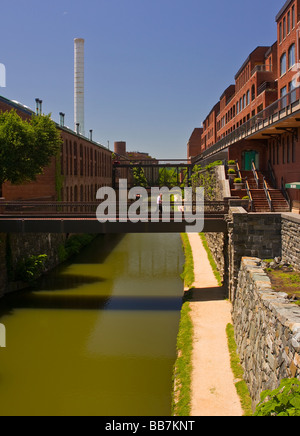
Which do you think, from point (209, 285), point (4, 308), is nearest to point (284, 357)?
point (209, 285)

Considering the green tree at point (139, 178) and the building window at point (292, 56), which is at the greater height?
the building window at point (292, 56)

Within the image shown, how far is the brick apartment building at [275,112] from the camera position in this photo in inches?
942

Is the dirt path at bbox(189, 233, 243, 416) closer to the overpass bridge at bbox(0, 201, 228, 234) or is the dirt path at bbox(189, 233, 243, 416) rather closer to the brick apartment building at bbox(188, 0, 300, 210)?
the overpass bridge at bbox(0, 201, 228, 234)

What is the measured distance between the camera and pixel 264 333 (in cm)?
1005

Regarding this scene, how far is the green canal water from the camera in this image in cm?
1221

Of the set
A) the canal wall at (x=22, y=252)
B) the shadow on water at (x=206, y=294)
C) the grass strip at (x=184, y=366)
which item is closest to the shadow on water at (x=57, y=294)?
the canal wall at (x=22, y=252)

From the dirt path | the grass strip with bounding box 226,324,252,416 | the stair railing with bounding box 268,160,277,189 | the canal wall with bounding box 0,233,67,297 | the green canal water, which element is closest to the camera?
the grass strip with bounding box 226,324,252,416

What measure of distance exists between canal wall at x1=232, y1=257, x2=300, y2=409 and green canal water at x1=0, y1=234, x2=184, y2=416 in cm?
279

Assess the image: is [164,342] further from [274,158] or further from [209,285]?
[274,158]

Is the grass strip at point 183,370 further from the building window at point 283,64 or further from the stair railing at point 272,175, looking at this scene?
the building window at point 283,64

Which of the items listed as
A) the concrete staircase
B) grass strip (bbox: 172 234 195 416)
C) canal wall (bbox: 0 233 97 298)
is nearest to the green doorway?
the concrete staircase

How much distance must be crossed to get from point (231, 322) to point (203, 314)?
4.84ft

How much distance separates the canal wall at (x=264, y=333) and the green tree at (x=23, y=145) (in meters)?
15.8

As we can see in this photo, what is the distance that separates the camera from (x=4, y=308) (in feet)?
66.5
